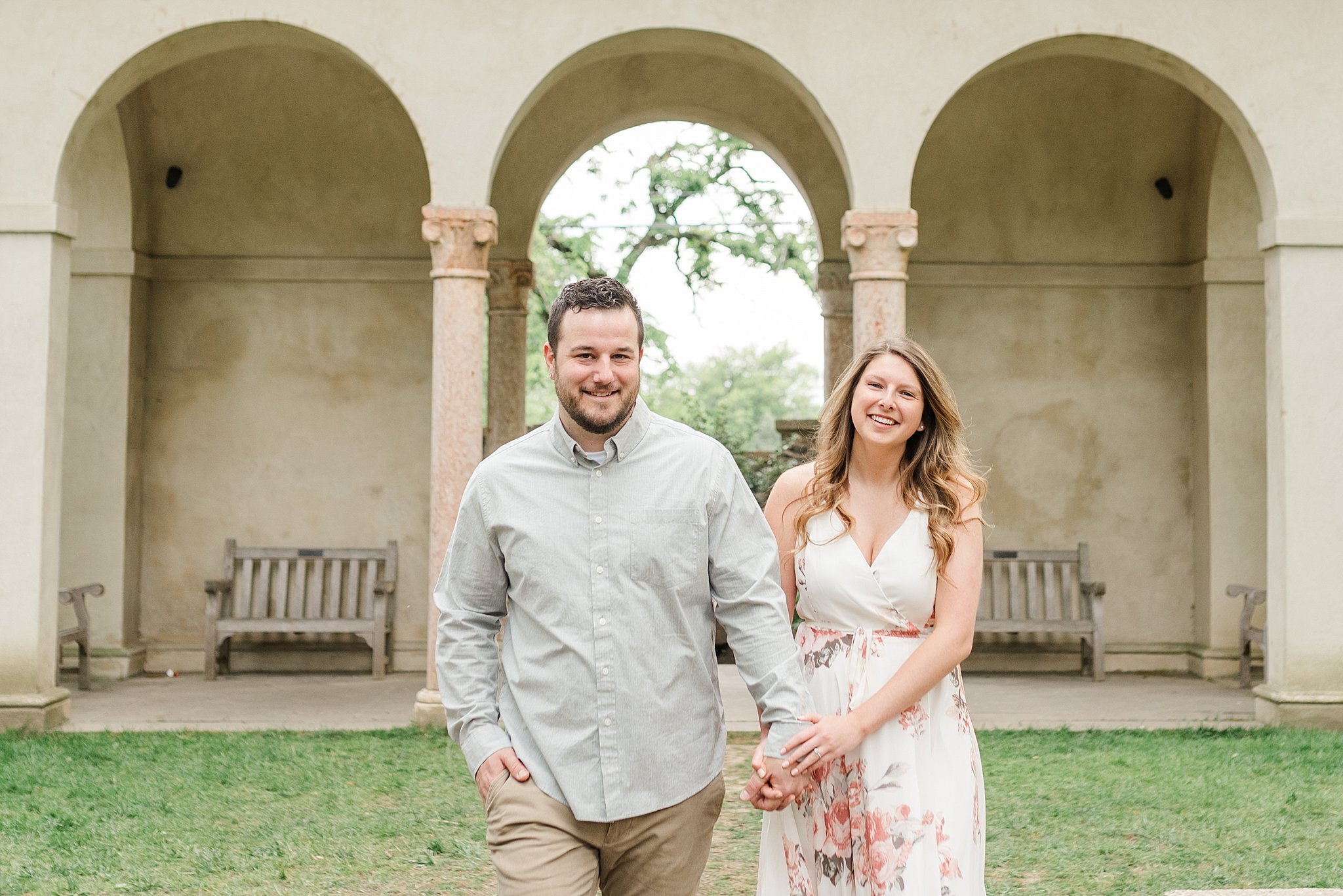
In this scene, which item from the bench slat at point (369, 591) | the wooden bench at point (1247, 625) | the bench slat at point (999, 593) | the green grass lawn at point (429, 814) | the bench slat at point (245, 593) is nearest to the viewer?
the green grass lawn at point (429, 814)

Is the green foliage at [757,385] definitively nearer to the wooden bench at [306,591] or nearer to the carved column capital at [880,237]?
the wooden bench at [306,591]

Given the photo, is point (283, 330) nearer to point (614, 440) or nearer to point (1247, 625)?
point (1247, 625)

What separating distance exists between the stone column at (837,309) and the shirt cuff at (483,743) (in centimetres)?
849

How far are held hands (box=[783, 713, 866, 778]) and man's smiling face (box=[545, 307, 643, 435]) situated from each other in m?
0.74

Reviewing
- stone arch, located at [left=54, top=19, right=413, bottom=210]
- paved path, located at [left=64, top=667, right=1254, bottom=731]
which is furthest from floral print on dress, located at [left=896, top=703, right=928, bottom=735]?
stone arch, located at [left=54, top=19, right=413, bottom=210]

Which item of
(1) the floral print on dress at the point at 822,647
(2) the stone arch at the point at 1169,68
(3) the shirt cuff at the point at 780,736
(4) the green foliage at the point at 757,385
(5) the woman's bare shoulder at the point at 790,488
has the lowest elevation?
(3) the shirt cuff at the point at 780,736

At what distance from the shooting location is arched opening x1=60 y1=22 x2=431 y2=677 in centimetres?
1009

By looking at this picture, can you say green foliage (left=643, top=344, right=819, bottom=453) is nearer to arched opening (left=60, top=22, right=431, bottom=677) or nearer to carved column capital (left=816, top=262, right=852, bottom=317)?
carved column capital (left=816, top=262, right=852, bottom=317)

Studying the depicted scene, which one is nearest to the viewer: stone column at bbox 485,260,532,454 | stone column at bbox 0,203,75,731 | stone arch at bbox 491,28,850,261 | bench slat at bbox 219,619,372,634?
stone column at bbox 0,203,75,731

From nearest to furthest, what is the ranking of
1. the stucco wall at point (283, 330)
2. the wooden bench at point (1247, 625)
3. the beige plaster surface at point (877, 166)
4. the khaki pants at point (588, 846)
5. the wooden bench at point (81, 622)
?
1. the khaki pants at point (588, 846)
2. the beige plaster surface at point (877, 166)
3. the wooden bench at point (81, 622)
4. the wooden bench at point (1247, 625)
5. the stucco wall at point (283, 330)

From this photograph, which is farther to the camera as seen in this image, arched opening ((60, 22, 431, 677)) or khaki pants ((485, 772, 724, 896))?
arched opening ((60, 22, 431, 677))

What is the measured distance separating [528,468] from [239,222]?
8.44 m

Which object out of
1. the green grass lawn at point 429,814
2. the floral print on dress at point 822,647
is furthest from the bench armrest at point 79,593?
the floral print on dress at point 822,647

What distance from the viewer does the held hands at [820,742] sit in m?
2.63
